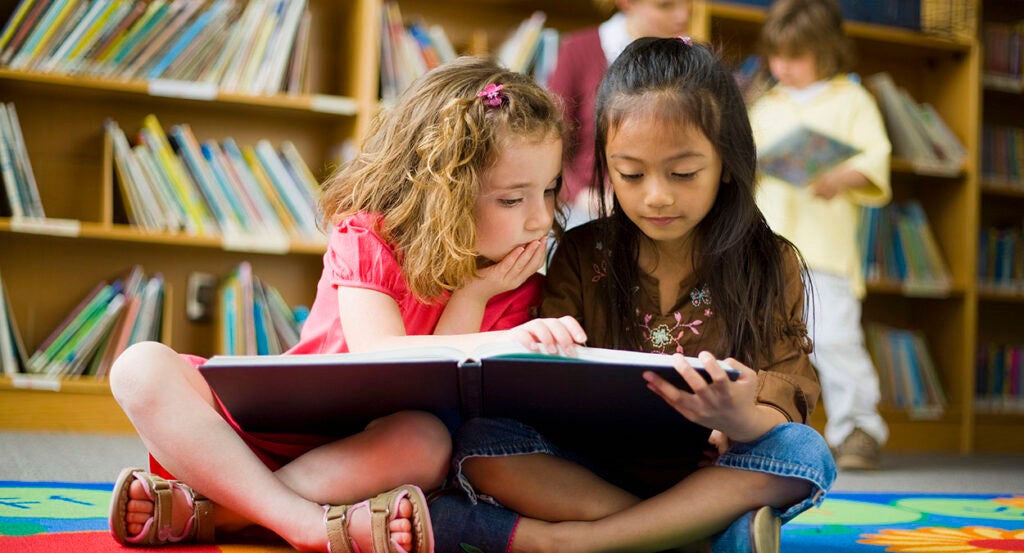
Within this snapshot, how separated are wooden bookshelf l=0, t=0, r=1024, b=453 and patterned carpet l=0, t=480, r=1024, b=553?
1.11 m

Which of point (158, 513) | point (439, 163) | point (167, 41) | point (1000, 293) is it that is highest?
point (167, 41)

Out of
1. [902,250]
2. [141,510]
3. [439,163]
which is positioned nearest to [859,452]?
[902,250]

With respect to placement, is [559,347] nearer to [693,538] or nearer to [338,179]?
[693,538]

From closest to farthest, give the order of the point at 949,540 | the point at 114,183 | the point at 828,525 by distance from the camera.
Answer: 1. the point at 949,540
2. the point at 828,525
3. the point at 114,183

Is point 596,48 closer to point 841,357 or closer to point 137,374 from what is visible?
point 841,357

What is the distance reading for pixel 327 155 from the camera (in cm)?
279

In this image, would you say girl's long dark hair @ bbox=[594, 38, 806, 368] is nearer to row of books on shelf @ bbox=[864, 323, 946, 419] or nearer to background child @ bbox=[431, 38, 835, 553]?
background child @ bbox=[431, 38, 835, 553]

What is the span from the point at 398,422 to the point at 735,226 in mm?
442

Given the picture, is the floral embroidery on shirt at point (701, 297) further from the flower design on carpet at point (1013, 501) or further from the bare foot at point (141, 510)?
the flower design on carpet at point (1013, 501)

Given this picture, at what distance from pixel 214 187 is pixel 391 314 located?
1.49 metres

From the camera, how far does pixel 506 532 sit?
3.44ft

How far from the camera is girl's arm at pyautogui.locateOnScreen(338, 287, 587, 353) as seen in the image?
3.17ft

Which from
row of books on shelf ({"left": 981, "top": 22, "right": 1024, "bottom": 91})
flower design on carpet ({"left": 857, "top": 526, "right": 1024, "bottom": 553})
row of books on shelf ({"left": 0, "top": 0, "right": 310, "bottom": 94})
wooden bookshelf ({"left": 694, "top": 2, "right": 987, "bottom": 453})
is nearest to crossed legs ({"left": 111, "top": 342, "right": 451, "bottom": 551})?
flower design on carpet ({"left": 857, "top": 526, "right": 1024, "bottom": 553})

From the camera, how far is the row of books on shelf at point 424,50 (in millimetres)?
2609
